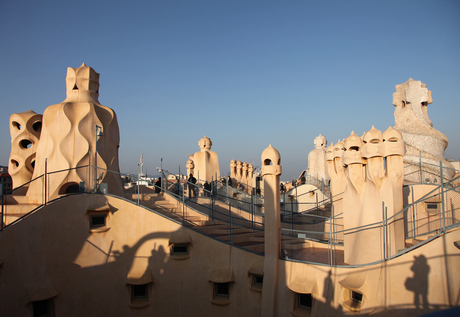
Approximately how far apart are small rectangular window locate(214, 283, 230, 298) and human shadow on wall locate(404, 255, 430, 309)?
192 inches

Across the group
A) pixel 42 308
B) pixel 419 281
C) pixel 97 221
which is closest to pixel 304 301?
pixel 419 281

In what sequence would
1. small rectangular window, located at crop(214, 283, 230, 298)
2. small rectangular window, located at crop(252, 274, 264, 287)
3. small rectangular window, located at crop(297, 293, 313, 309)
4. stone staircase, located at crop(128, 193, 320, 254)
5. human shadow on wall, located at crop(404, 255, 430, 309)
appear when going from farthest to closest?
stone staircase, located at crop(128, 193, 320, 254) → small rectangular window, located at crop(214, 283, 230, 298) → small rectangular window, located at crop(252, 274, 264, 287) → small rectangular window, located at crop(297, 293, 313, 309) → human shadow on wall, located at crop(404, 255, 430, 309)

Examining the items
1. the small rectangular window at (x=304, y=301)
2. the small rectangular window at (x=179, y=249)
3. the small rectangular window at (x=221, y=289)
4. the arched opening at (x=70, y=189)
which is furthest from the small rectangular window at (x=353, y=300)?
the arched opening at (x=70, y=189)

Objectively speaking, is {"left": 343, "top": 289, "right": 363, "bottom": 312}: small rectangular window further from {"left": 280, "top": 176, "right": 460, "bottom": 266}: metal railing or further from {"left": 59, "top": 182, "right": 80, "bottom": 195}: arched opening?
{"left": 59, "top": 182, "right": 80, "bottom": 195}: arched opening

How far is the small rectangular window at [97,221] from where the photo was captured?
381 inches

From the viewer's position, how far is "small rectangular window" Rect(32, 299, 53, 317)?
8711 millimetres

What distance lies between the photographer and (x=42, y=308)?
8859 mm

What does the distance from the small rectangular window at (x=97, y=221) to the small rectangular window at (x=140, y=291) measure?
2.10m

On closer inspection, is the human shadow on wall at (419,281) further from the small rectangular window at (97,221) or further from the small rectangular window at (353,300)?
the small rectangular window at (97,221)

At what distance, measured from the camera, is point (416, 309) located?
6145 mm

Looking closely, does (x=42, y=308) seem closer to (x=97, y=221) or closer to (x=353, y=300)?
(x=97, y=221)

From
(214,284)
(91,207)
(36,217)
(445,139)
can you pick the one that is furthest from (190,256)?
(445,139)

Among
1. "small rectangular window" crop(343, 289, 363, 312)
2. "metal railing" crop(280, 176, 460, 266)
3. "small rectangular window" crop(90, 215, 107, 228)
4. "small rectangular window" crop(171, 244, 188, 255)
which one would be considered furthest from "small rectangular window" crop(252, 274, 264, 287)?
"small rectangular window" crop(90, 215, 107, 228)

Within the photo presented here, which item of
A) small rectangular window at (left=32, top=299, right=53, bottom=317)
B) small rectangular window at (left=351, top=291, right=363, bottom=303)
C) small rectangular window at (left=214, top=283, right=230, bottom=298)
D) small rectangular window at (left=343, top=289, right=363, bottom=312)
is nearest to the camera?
small rectangular window at (left=343, top=289, right=363, bottom=312)
